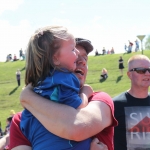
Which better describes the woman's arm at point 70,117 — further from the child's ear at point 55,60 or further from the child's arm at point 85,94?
the child's ear at point 55,60

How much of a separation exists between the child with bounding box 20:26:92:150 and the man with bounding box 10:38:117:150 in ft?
0.16

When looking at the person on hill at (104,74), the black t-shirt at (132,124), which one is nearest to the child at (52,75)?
the black t-shirt at (132,124)

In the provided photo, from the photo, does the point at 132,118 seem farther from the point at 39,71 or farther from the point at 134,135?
the point at 39,71

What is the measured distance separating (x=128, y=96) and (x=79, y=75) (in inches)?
128

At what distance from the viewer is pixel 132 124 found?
5.23 meters

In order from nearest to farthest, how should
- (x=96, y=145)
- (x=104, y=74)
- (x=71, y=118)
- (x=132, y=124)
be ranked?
1. (x=71, y=118)
2. (x=96, y=145)
3. (x=132, y=124)
4. (x=104, y=74)

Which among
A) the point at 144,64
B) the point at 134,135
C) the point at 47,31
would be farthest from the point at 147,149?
the point at 47,31

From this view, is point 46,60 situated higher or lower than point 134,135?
higher

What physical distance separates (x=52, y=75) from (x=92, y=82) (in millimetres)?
32586

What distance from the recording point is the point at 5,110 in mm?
28516

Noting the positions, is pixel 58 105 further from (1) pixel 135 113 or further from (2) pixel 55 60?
(1) pixel 135 113

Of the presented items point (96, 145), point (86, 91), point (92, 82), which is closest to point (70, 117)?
point (96, 145)

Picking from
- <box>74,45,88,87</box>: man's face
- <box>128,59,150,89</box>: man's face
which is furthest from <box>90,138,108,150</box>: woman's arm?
<box>128,59,150,89</box>: man's face

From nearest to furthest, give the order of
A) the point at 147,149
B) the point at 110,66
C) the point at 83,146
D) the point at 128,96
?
the point at 83,146, the point at 147,149, the point at 128,96, the point at 110,66
